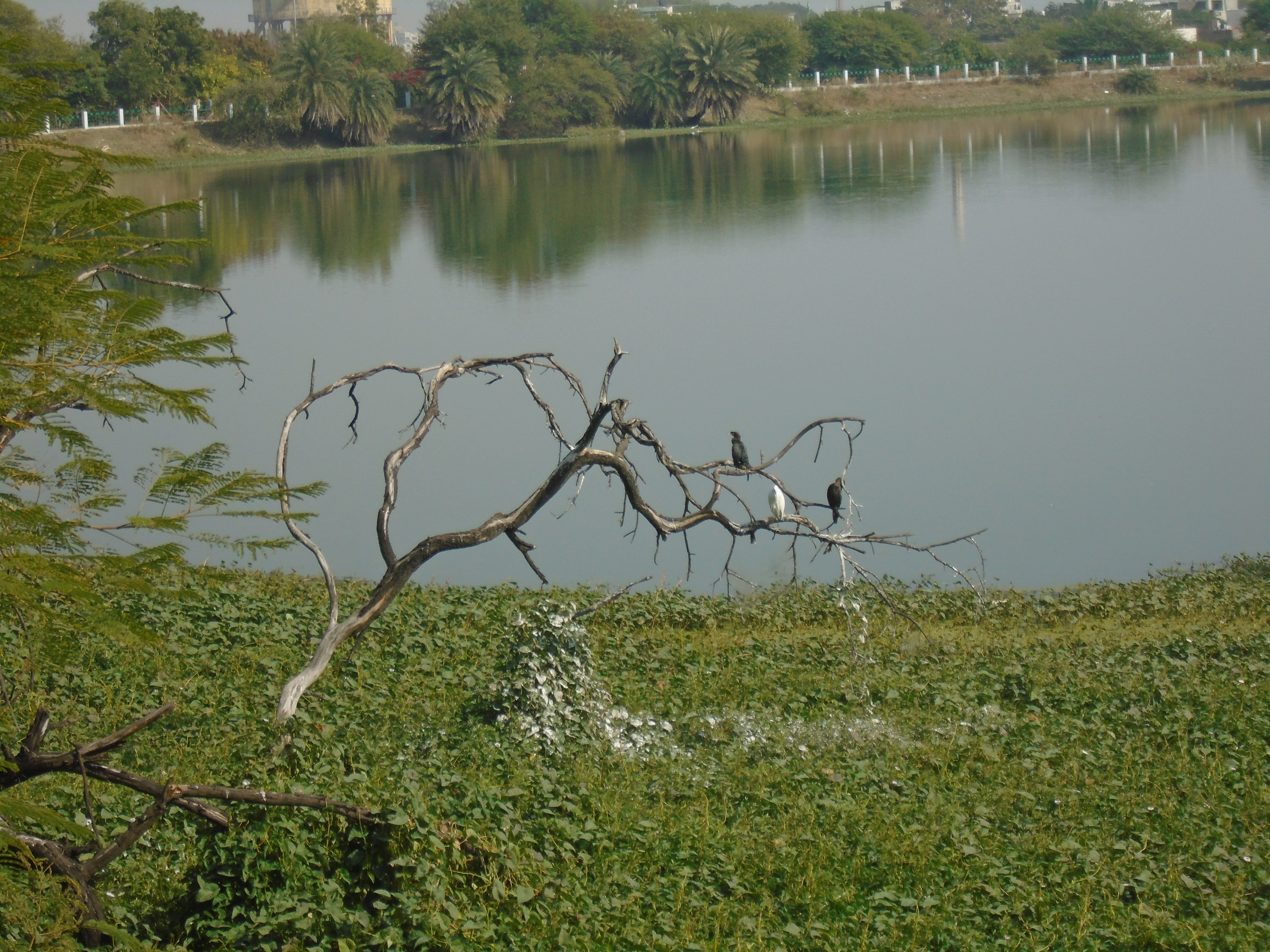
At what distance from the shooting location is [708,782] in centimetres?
552

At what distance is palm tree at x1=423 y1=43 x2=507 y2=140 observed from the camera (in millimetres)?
51281

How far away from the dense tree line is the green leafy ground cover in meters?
30.5

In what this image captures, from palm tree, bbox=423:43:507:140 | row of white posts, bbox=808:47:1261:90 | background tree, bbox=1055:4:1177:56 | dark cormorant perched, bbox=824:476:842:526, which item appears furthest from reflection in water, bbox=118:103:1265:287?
background tree, bbox=1055:4:1177:56

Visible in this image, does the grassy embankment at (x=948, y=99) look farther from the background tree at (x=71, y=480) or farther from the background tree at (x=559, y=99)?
the background tree at (x=71, y=480)

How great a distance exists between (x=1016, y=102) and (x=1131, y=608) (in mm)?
56595

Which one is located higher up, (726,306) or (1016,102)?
(1016,102)

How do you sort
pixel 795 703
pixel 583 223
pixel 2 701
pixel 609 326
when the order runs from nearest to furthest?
pixel 2 701
pixel 795 703
pixel 609 326
pixel 583 223

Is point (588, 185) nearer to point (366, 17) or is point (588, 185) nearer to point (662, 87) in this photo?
point (662, 87)

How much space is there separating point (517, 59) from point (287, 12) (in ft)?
264

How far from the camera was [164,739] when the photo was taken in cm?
583

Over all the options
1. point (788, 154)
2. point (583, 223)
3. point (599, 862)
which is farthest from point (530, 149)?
point (599, 862)

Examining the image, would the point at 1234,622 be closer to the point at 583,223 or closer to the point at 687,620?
the point at 687,620

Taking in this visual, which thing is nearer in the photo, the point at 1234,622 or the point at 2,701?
the point at 2,701

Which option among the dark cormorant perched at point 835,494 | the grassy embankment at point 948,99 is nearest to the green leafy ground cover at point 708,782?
the dark cormorant perched at point 835,494
